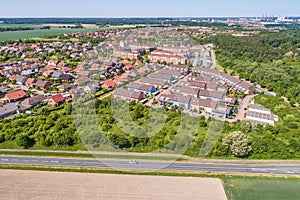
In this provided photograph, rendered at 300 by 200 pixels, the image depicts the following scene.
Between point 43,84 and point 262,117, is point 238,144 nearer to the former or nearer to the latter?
point 262,117

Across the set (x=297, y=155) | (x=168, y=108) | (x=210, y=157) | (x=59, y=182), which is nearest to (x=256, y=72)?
(x=168, y=108)

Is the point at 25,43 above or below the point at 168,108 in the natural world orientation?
above

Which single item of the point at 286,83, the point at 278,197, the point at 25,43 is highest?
the point at 25,43

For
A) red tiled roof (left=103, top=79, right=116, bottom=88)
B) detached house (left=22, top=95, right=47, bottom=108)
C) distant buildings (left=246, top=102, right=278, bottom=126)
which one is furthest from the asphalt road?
red tiled roof (left=103, top=79, right=116, bottom=88)

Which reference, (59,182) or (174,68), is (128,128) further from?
(174,68)

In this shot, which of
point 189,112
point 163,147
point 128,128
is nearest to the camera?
point 163,147

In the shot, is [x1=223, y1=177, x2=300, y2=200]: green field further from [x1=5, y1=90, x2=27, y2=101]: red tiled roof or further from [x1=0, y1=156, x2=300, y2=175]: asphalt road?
[x1=5, y1=90, x2=27, y2=101]: red tiled roof

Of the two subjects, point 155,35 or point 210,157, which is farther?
point 155,35
